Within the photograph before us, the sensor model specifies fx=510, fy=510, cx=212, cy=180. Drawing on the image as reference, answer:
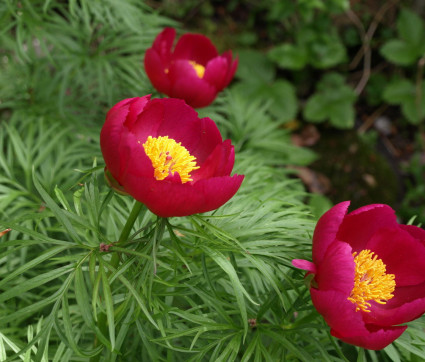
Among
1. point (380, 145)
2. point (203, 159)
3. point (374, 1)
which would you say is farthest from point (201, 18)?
point (203, 159)

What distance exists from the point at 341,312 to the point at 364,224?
0.56ft

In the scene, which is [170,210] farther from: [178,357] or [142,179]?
[178,357]

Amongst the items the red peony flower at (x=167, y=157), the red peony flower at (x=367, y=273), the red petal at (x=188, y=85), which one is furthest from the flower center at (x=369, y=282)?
the red petal at (x=188, y=85)

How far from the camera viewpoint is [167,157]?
74 centimetres

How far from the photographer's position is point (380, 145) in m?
2.66

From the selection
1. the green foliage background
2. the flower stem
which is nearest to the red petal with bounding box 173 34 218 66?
the green foliage background

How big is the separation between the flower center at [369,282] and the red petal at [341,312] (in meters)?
0.06

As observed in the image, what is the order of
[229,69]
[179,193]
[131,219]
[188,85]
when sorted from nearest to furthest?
[179,193] < [131,219] < [188,85] < [229,69]

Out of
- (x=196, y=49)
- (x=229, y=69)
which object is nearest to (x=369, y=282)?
(x=229, y=69)

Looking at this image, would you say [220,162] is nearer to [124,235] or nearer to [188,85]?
[124,235]

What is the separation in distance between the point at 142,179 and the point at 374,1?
2.74 m

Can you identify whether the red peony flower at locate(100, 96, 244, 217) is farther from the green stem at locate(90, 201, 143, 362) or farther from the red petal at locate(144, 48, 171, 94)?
the red petal at locate(144, 48, 171, 94)

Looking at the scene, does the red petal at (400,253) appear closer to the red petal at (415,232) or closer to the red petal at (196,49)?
the red petal at (415,232)

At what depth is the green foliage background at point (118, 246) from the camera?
2.42 feet
